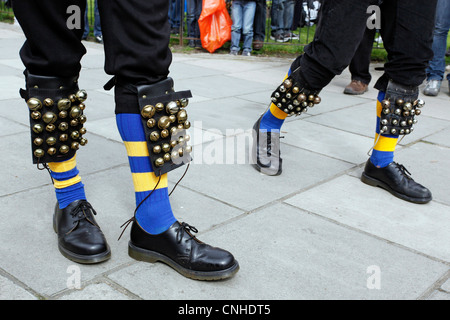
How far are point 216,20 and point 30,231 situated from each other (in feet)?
20.0

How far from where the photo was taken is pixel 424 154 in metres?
3.73

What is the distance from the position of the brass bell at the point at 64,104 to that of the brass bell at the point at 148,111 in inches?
14.5

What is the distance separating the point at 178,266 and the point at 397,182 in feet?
4.67

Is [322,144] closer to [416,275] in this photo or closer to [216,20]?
[416,275]

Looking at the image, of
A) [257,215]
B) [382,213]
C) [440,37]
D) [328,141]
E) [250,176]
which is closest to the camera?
[257,215]

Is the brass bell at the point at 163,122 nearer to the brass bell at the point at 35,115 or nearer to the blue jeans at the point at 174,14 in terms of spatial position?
the brass bell at the point at 35,115

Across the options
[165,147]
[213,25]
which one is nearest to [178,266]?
[165,147]

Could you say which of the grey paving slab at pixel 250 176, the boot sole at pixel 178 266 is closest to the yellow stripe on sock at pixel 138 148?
the boot sole at pixel 178 266

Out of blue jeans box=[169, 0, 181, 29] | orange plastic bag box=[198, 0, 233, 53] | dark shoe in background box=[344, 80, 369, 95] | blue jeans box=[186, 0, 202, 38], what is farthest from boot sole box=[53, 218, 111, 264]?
blue jeans box=[169, 0, 181, 29]

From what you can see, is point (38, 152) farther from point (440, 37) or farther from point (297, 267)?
point (440, 37)

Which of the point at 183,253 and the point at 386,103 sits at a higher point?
the point at 386,103

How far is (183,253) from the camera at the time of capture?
206cm

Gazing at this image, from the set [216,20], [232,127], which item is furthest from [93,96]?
[216,20]
